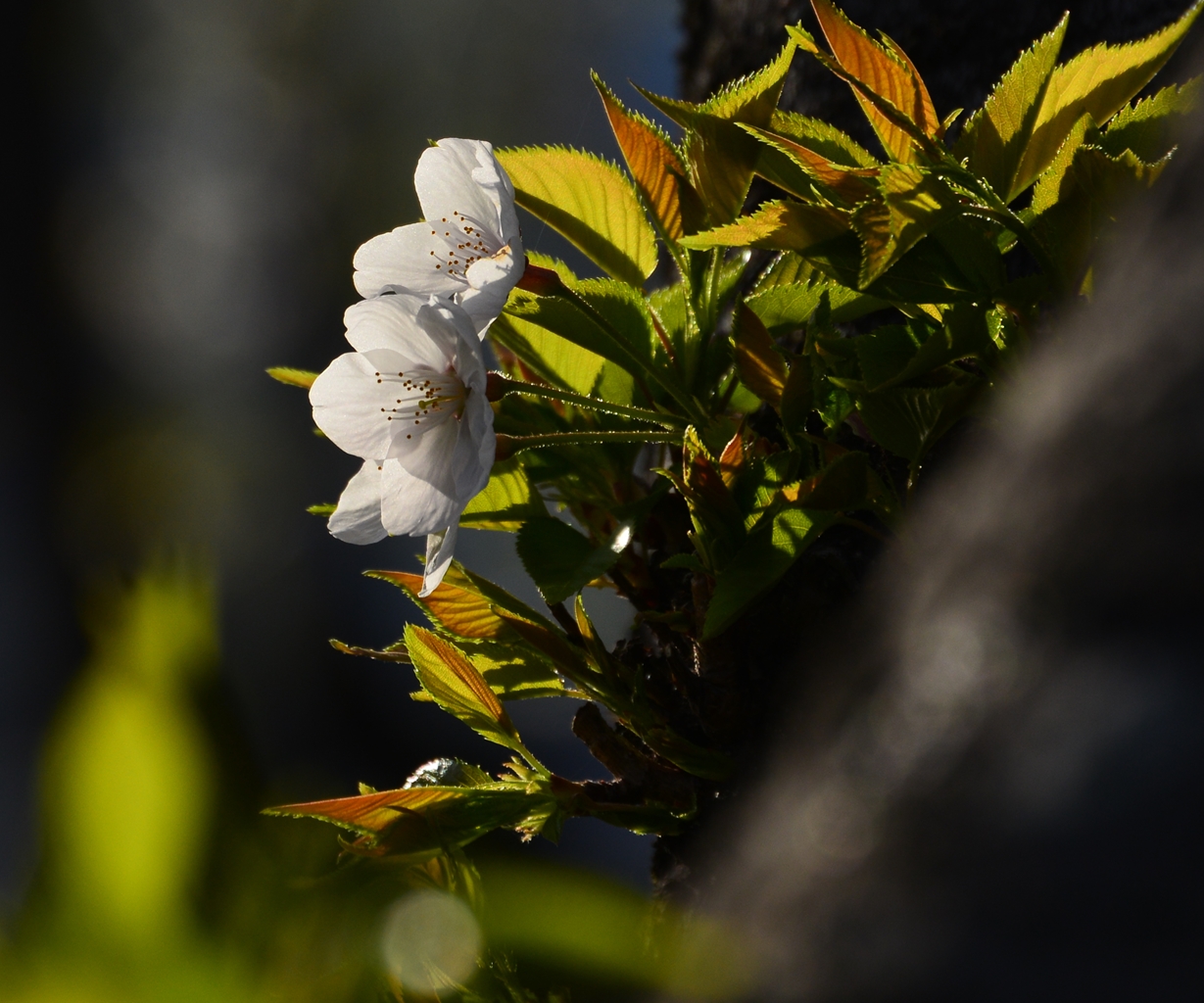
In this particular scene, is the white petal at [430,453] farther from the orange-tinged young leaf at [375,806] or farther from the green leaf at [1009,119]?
the green leaf at [1009,119]

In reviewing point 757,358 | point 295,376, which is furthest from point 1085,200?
point 295,376

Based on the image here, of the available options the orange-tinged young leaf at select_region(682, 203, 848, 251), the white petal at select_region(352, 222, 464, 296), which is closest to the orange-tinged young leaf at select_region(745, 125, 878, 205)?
the orange-tinged young leaf at select_region(682, 203, 848, 251)

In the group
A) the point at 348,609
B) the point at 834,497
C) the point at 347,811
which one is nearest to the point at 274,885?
the point at 347,811

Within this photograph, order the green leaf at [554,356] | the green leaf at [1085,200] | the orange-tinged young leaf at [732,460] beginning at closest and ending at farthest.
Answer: the green leaf at [1085,200], the orange-tinged young leaf at [732,460], the green leaf at [554,356]

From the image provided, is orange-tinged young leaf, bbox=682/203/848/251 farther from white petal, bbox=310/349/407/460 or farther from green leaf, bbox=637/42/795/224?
white petal, bbox=310/349/407/460

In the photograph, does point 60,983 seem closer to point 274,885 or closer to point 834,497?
point 274,885

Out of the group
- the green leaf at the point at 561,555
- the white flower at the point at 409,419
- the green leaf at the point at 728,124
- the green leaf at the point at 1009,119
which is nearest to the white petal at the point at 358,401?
the white flower at the point at 409,419
